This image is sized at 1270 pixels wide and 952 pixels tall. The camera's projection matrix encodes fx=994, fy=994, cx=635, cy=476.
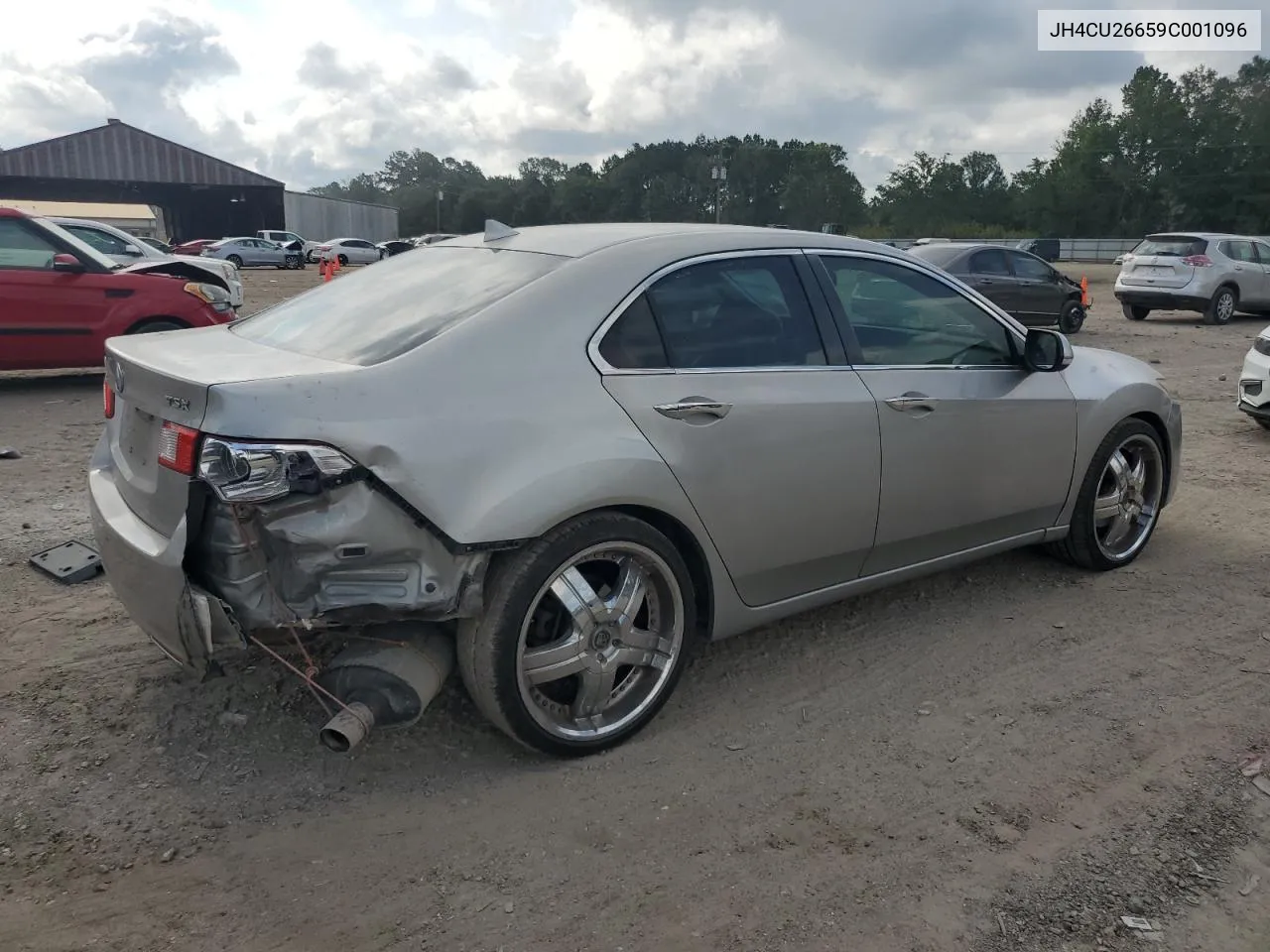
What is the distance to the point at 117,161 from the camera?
50.0 m

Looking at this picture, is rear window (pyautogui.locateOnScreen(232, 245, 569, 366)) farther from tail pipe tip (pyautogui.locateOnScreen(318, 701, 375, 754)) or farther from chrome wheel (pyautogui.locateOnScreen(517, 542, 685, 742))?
tail pipe tip (pyautogui.locateOnScreen(318, 701, 375, 754))

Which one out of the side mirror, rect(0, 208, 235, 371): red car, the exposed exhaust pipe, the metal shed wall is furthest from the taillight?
the metal shed wall

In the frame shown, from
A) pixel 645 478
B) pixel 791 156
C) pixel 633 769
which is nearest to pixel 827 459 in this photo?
pixel 645 478

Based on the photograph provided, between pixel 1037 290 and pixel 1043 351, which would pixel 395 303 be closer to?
pixel 1043 351

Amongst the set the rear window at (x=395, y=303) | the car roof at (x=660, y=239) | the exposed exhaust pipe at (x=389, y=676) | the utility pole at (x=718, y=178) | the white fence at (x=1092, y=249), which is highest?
the utility pole at (x=718, y=178)

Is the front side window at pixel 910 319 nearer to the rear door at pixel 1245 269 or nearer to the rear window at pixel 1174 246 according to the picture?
the rear window at pixel 1174 246

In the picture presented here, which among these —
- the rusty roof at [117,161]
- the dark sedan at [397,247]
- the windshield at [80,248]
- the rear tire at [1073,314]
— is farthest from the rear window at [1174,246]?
the rusty roof at [117,161]

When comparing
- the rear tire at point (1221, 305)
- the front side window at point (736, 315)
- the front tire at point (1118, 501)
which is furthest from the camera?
the rear tire at point (1221, 305)

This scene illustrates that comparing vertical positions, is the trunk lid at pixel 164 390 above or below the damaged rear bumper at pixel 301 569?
above

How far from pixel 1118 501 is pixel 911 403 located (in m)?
1.73

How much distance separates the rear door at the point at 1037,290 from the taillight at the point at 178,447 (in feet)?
47.2

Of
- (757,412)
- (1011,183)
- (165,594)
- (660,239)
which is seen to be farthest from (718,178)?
(1011,183)

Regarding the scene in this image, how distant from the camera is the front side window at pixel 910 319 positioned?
3.86 metres

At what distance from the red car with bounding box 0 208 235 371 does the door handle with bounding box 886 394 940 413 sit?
7236mm
